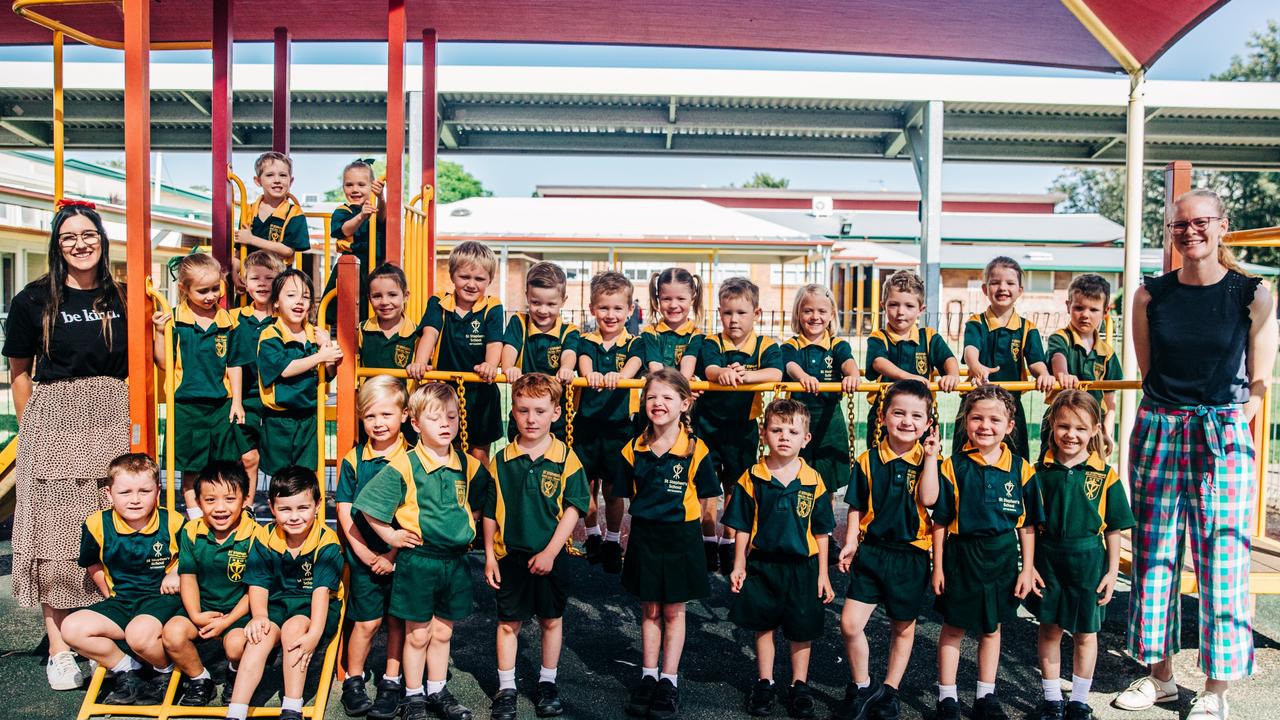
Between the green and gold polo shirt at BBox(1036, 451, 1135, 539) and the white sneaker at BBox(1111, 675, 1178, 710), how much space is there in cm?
75

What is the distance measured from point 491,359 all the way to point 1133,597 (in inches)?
125

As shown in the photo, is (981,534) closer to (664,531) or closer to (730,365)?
(664,531)

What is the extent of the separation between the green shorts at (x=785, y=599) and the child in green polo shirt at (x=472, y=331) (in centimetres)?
173

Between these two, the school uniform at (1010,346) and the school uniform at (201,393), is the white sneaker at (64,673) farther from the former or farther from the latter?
the school uniform at (1010,346)

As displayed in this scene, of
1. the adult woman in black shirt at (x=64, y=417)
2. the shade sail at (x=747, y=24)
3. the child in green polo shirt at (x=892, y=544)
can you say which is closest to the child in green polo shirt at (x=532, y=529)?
the child in green polo shirt at (x=892, y=544)

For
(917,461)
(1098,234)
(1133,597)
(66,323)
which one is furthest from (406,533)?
(1098,234)

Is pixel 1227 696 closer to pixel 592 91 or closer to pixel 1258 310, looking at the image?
pixel 1258 310

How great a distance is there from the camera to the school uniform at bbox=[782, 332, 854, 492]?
14.9 ft

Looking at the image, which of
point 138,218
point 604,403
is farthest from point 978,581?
point 138,218

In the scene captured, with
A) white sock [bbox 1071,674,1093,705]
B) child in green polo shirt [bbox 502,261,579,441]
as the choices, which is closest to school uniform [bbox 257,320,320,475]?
child in green polo shirt [bbox 502,261,579,441]

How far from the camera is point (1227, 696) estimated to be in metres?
3.73

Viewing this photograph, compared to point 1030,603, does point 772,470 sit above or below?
above

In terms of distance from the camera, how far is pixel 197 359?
13.9ft

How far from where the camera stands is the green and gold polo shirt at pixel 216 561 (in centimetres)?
344
